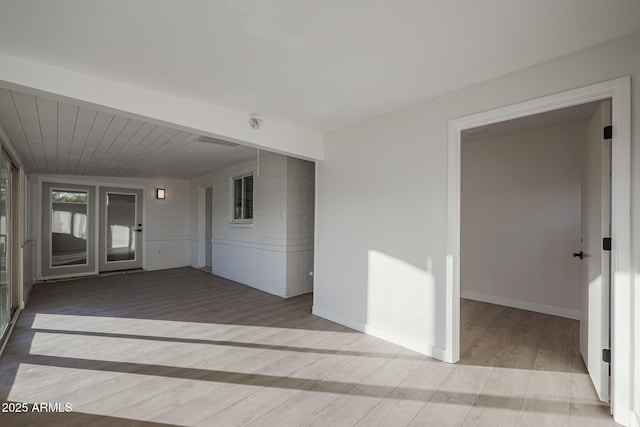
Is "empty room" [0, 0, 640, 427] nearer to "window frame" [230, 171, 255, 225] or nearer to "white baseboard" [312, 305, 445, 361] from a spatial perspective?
"white baseboard" [312, 305, 445, 361]

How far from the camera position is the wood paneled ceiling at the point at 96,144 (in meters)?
3.08

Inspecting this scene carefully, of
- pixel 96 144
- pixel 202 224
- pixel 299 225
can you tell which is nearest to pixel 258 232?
pixel 299 225

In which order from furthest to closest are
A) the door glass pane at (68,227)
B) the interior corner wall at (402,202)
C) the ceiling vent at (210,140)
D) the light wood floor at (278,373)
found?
1. the door glass pane at (68,227)
2. the ceiling vent at (210,140)
3. the interior corner wall at (402,202)
4. the light wood floor at (278,373)

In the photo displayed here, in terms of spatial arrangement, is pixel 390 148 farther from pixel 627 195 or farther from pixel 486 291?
pixel 486 291

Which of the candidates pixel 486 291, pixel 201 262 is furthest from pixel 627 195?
pixel 201 262

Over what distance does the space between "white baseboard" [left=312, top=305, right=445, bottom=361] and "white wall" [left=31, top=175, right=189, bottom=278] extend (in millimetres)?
5447

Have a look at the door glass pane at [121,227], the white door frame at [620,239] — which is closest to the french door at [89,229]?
the door glass pane at [121,227]

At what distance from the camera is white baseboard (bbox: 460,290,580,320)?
157 inches

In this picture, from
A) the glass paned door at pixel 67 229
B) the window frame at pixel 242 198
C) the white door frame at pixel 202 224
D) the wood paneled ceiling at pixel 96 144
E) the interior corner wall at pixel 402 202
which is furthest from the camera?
the white door frame at pixel 202 224

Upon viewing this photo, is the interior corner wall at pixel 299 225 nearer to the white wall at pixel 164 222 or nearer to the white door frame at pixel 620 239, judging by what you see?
the white door frame at pixel 620 239

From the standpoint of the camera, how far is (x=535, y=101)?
233 centimetres

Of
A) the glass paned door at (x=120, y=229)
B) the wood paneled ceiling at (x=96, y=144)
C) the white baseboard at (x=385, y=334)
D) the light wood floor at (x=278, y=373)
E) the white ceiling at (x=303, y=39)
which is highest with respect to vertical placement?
the white ceiling at (x=303, y=39)

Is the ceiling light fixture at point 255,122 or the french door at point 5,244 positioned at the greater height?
the ceiling light fixture at point 255,122

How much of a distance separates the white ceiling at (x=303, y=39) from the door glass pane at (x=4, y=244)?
6.73 ft
